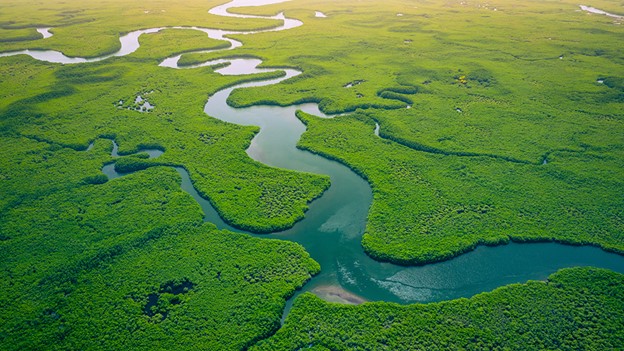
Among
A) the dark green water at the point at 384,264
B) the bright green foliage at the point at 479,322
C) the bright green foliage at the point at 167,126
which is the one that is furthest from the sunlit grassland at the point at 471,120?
the bright green foliage at the point at 167,126

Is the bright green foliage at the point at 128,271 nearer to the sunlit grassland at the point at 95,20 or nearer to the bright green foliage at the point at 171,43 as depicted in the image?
the bright green foliage at the point at 171,43

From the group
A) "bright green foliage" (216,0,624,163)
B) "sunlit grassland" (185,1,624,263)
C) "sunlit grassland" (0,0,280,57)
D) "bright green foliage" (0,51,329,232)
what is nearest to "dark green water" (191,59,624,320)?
"sunlit grassland" (185,1,624,263)

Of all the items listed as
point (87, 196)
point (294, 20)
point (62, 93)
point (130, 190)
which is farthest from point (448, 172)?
point (294, 20)

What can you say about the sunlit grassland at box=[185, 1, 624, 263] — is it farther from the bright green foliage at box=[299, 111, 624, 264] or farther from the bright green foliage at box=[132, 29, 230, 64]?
the bright green foliage at box=[132, 29, 230, 64]

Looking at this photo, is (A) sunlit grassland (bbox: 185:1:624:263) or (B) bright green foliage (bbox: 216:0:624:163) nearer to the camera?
(A) sunlit grassland (bbox: 185:1:624:263)

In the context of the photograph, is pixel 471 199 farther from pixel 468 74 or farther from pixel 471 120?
pixel 468 74

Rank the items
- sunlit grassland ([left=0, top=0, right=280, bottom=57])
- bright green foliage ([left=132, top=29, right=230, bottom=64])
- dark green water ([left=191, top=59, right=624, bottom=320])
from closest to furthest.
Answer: dark green water ([left=191, top=59, right=624, bottom=320]) → bright green foliage ([left=132, top=29, right=230, bottom=64]) → sunlit grassland ([left=0, top=0, right=280, bottom=57])

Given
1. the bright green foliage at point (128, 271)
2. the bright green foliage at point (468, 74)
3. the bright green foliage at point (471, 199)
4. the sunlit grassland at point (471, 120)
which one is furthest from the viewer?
the bright green foliage at point (468, 74)
